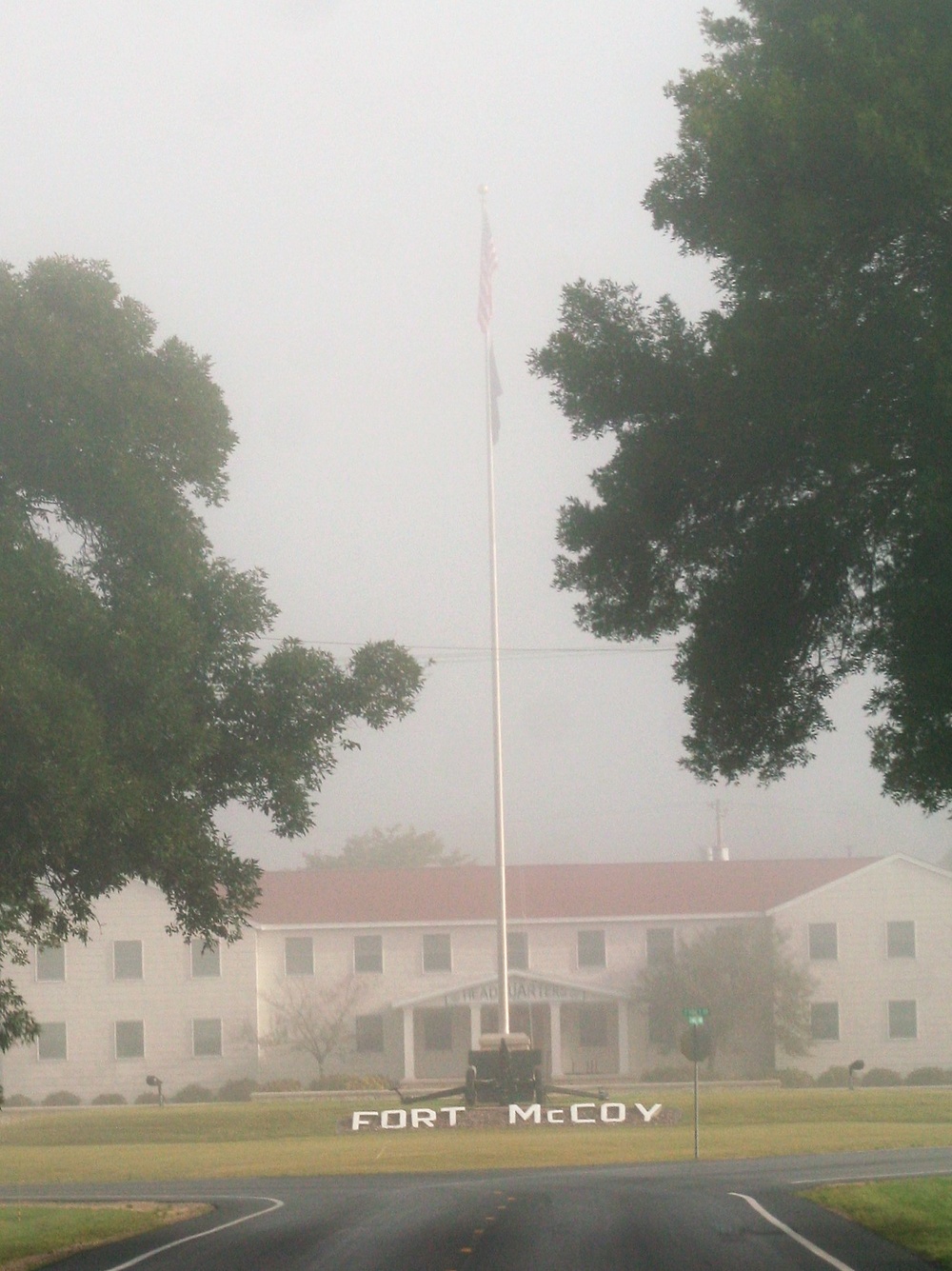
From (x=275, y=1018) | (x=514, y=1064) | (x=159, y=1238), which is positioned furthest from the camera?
(x=275, y=1018)

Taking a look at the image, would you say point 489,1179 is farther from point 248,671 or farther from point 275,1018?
point 275,1018

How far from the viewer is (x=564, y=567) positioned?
16.7 meters

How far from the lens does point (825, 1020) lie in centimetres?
6425

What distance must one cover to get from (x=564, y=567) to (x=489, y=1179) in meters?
16.8

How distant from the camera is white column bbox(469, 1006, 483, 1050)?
65.3 meters

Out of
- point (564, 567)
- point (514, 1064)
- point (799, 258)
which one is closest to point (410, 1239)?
point (564, 567)

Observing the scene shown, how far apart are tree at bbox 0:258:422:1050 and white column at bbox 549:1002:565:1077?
153ft

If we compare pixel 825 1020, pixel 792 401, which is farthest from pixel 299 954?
pixel 792 401

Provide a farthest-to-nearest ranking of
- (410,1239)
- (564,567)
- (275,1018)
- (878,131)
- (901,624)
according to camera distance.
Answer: (275,1018) < (410,1239) < (564,567) < (901,624) < (878,131)

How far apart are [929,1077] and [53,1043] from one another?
34.0 m

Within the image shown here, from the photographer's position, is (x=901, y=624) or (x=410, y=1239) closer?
(x=901, y=624)

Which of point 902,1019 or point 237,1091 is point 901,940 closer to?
point 902,1019

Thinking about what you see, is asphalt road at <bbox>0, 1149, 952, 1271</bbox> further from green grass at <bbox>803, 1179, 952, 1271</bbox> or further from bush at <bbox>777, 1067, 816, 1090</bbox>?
bush at <bbox>777, 1067, 816, 1090</bbox>

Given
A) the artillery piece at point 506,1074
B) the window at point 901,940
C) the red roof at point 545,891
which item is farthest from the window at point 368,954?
the artillery piece at point 506,1074
